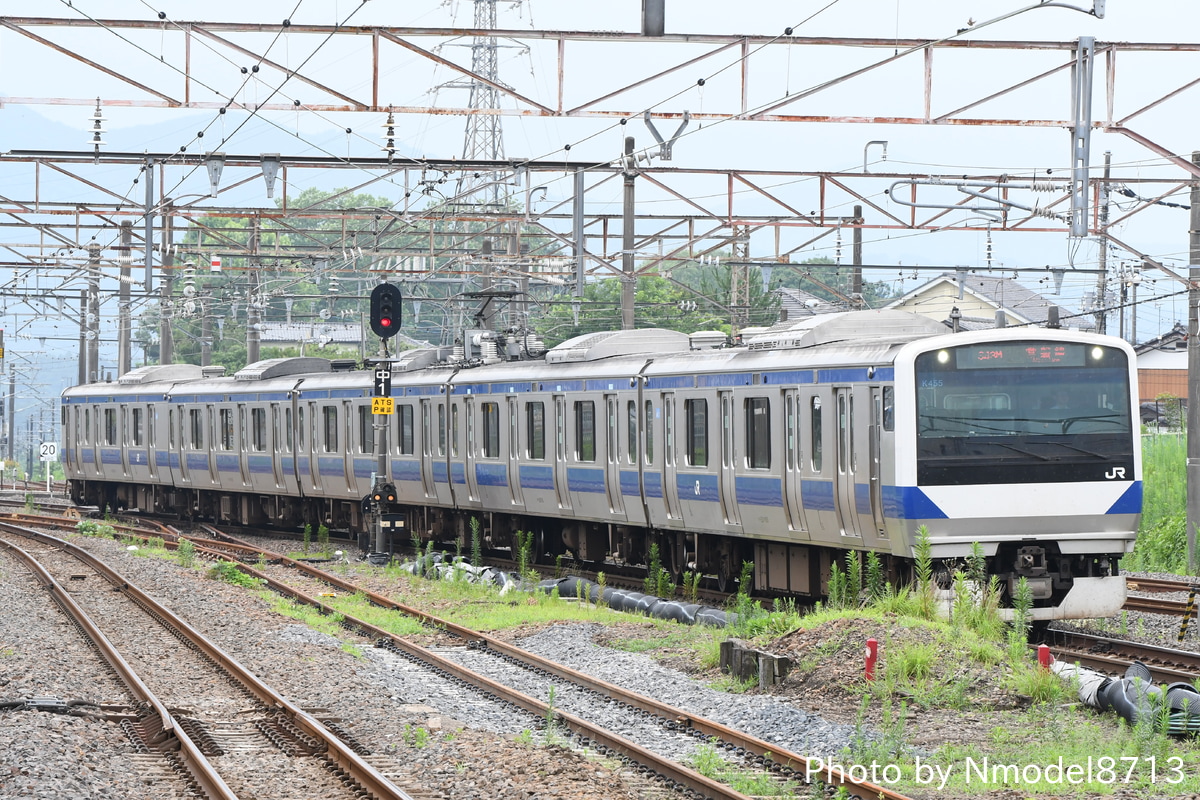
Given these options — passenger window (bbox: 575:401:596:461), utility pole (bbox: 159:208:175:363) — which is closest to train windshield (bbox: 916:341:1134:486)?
passenger window (bbox: 575:401:596:461)

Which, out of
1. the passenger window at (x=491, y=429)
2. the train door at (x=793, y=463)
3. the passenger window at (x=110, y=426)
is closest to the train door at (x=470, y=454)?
the passenger window at (x=491, y=429)

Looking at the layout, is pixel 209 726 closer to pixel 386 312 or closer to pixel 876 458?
pixel 876 458

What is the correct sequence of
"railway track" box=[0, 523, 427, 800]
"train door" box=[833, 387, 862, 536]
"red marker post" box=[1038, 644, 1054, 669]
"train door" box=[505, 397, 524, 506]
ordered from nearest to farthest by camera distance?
1. "railway track" box=[0, 523, 427, 800]
2. "red marker post" box=[1038, 644, 1054, 669]
3. "train door" box=[833, 387, 862, 536]
4. "train door" box=[505, 397, 524, 506]

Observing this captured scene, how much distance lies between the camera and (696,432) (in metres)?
18.2

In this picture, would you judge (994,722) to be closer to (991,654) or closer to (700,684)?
(991,654)

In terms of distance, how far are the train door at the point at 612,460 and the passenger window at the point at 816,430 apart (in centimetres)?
464

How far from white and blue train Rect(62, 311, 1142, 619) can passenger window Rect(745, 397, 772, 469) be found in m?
0.03

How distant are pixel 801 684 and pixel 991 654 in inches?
55.3

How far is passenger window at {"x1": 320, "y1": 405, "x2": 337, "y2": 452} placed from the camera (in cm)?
→ 2803

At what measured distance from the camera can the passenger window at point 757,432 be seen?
16.6 metres

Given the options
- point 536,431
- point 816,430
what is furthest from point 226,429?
point 816,430

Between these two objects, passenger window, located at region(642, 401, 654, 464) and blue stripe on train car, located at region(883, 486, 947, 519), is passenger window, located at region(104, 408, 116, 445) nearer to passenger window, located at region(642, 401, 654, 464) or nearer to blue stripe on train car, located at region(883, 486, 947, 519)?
passenger window, located at region(642, 401, 654, 464)

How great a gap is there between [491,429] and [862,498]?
9.58 meters

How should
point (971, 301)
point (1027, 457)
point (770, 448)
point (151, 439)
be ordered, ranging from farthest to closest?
point (971, 301), point (151, 439), point (770, 448), point (1027, 457)
